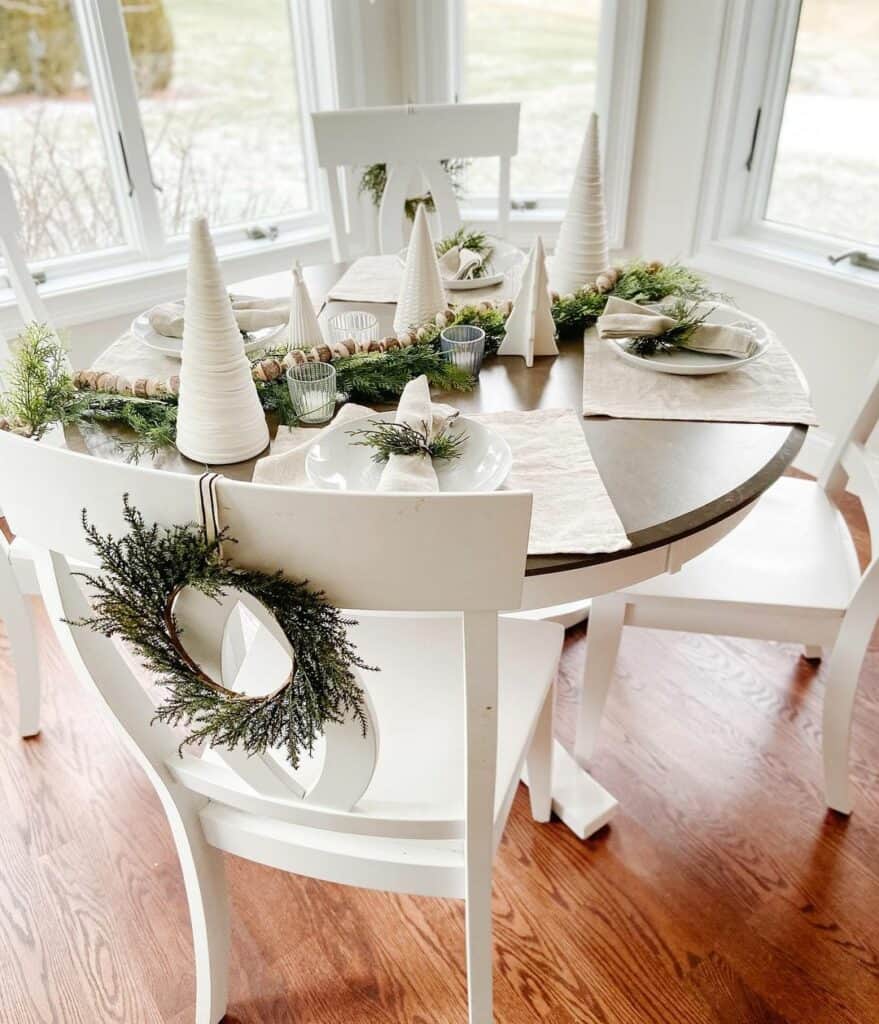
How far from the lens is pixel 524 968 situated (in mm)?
1260

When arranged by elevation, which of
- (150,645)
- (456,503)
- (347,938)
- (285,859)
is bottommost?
(347,938)

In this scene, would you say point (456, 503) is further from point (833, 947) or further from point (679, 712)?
point (679, 712)

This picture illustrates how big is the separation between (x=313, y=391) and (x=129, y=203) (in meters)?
1.78

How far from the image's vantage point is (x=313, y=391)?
1.20m

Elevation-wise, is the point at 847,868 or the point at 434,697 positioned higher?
the point at 434,697

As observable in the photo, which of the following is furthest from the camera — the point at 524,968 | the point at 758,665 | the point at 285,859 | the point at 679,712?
the point at 758,665

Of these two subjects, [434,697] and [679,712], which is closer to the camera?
[434,697]

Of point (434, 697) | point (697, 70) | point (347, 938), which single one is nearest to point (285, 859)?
point (434, 697)

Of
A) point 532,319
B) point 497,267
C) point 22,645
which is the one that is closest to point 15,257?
point 22,645

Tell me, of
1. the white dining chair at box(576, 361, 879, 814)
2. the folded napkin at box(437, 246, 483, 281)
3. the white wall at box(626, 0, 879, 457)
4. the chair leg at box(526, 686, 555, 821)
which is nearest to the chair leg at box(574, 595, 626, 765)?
the white dining chair at box(576, 361, 879, 814)

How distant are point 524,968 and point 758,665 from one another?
0.91m

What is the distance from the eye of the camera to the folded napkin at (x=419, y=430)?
97 cm

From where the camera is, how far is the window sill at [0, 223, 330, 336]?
2.39m

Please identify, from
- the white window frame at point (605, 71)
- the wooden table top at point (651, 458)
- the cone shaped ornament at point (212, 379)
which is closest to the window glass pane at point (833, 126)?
the white window frame at point (605, 71)
